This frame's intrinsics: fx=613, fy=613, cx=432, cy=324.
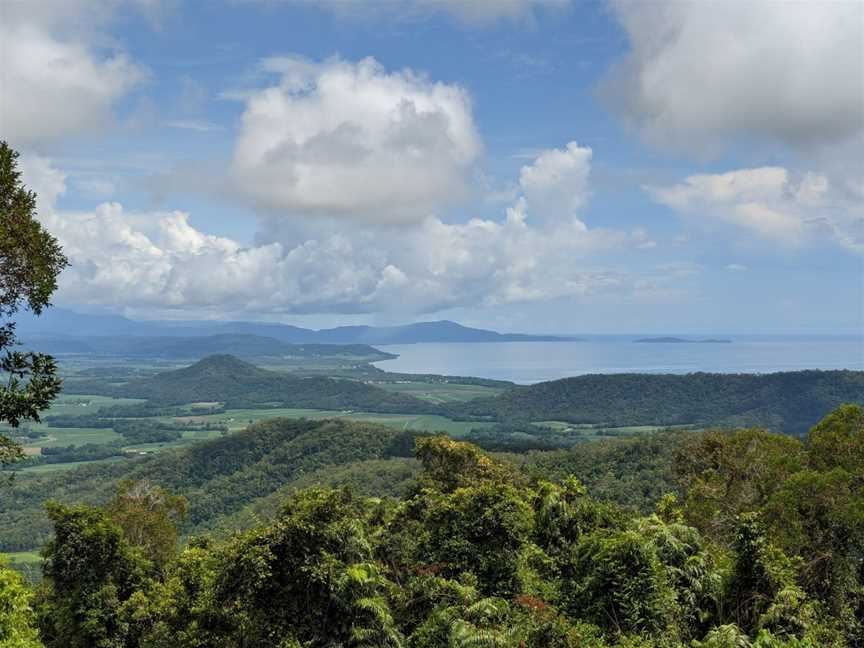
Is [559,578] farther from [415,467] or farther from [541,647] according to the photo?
[415,467]

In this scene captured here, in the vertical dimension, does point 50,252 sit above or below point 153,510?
above

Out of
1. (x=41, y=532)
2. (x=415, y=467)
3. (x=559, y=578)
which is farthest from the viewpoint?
(x=41, y=532)

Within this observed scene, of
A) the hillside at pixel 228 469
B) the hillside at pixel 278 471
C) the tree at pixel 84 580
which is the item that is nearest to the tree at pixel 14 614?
the tree at pixel 84 580

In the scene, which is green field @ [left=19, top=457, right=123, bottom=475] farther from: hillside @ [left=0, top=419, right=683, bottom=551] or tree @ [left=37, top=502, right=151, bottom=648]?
tree @ [left=37, top=502, right=151, bottom=648]

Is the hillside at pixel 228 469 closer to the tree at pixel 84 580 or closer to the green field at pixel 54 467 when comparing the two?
the green field at pixel 54 467

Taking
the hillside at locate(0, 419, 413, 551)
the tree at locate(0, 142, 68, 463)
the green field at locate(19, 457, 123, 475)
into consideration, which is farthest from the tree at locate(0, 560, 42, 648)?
the green field at locate(19, 457, 123, 475)

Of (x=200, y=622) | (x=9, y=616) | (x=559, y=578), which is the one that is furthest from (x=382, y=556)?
(x=9, y=616)

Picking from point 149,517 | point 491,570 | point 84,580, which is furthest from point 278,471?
point 491,570

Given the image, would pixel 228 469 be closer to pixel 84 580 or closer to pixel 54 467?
Result: pixel 54 467
